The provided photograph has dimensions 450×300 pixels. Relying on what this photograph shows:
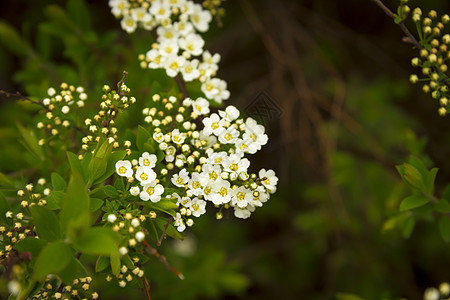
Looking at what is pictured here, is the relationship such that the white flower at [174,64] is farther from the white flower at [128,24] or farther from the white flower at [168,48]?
the white flower at [128,24]

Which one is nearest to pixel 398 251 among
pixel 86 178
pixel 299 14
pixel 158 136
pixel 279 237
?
pixel 279 237

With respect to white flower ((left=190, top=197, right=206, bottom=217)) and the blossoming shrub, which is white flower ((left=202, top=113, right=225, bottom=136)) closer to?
the blossoming shrub

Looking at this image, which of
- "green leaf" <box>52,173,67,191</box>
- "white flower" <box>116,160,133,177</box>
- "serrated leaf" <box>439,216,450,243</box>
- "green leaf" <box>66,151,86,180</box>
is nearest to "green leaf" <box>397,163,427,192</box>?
"serrated leaf" <box>439,216,450,243</box>

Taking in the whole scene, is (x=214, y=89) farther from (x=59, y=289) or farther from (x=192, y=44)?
(x=59, y=289)

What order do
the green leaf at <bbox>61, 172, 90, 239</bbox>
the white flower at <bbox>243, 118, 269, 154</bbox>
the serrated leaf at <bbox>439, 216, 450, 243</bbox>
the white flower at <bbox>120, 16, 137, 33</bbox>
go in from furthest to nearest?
the white flower at <bbox>120, 16, 137, 33</bbox> < the serrated leaf at <bbox>439, 216, 450, 243</bbox> < the white flower at <bbox>243, 118, 269, 154</bbox> < the green leaf at <bbox>61, 172, 90, 239</bbox>

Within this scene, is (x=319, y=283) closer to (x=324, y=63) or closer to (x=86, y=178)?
(x=324, y=63)

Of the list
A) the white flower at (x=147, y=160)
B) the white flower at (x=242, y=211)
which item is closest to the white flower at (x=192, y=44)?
the white flower at (x=147, y=160)

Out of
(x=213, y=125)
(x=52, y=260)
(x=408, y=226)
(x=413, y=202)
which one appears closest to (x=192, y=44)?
(x=213, y=125)
